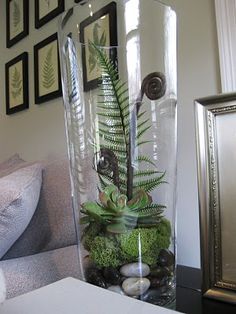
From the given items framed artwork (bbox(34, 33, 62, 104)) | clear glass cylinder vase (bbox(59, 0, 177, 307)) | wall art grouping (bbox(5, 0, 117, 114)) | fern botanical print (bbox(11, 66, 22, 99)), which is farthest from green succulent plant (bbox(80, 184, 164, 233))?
fern botanical print (bbox(11, 66, 22, 99))

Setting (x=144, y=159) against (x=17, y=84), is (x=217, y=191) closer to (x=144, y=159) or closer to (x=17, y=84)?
(x=144, y=159)

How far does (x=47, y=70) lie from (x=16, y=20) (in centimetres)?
51

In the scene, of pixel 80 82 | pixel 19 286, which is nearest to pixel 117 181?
pixel 80 82

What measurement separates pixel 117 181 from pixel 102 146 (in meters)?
0.08

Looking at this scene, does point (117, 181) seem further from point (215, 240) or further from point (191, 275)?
point (191, 275)

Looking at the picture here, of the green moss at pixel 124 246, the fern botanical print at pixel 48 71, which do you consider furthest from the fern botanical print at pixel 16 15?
the green moss at pixel 124 246

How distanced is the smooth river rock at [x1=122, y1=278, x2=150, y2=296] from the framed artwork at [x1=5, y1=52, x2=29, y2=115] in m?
1.36

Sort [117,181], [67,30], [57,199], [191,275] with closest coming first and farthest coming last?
Result: [117,181]
[67,30]
[191,275]
[57,199]

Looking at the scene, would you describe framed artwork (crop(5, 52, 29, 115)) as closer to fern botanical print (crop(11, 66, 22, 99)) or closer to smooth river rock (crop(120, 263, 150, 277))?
fern botanical print (crop(11, 66, 22, 99))

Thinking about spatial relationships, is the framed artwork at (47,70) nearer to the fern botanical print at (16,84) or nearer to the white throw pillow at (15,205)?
Answer: the fern botanical print at (16,84)

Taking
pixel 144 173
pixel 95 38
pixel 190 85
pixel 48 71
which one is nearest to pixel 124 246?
pixel 144 173

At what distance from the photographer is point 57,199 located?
94 cm

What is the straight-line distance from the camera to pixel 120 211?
0.59 m

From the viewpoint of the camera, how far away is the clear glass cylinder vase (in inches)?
23.3
